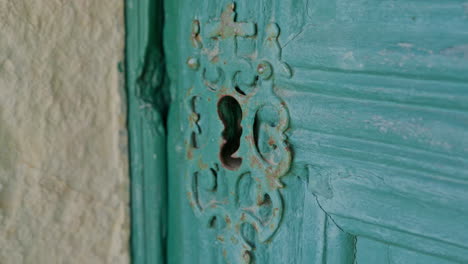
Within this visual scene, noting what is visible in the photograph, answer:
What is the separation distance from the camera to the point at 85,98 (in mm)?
611

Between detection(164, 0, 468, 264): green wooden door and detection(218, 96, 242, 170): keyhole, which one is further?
detection(218, 96, 242, 170): keyhole

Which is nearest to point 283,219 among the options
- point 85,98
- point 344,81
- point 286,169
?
point 286,169

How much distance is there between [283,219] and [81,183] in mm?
262

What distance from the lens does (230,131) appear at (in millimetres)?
570

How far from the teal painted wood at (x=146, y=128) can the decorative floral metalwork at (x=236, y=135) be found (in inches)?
2.1

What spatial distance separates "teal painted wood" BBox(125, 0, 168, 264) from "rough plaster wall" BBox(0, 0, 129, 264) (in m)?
0.01

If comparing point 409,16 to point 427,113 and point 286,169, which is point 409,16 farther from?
point 286,169

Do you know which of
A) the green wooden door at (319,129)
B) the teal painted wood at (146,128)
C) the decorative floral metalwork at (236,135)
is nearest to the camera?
the green wooden door at (319,129)

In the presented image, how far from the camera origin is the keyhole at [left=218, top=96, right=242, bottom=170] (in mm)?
565

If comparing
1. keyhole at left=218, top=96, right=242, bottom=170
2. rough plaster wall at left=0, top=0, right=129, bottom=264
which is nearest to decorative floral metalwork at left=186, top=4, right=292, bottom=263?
keyhole at left=218, top=96, right=242, bottom=170

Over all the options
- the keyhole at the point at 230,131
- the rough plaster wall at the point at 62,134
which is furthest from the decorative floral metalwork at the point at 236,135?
the rough plaster wall at the point at 62,134

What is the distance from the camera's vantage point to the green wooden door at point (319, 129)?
1.33 ft

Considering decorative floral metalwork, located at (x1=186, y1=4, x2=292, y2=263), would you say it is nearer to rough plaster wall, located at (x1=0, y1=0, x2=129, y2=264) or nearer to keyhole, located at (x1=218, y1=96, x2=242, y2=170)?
keyhole, located at (x1=218, y1=96, x2=242, y2=170)

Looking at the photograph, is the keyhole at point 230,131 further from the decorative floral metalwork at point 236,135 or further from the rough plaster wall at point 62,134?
the rough plaster wall at point 62,134
